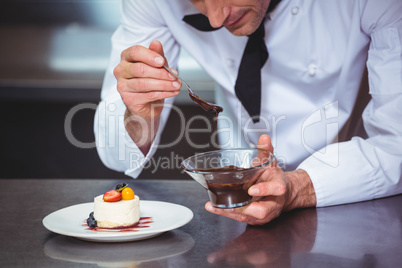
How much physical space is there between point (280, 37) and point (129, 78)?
0.57 metres

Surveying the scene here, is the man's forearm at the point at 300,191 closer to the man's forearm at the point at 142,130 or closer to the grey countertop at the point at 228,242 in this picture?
the grey countertop at the point at 228,242

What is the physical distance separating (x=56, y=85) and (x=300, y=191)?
230 centimetres

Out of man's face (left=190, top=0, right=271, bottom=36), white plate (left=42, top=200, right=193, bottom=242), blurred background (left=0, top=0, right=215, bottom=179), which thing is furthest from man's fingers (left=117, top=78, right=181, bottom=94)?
blurred background (left=0, top=0, right=215, bottom=179)

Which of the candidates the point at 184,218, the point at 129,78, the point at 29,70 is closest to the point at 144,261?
the point at 184,218

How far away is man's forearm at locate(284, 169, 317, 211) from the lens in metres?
1.44

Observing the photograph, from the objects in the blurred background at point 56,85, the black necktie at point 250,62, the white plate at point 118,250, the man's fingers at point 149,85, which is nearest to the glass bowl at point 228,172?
the white plate at point 118,250

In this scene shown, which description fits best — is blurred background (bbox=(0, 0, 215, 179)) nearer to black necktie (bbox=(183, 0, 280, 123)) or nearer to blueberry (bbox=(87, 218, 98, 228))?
black necktie (bbox=(183, 0, 280, 123))

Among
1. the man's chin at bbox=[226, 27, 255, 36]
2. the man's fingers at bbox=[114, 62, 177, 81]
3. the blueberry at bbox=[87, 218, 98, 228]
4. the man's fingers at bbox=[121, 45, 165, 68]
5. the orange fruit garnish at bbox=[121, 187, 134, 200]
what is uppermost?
the man's chin at bbox=[226, 27, 255, 36]

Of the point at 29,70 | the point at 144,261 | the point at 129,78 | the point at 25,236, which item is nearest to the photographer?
the point at 144,261

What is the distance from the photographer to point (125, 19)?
2.00m

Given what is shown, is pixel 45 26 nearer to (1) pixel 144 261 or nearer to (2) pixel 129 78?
(2) pixel 129 78

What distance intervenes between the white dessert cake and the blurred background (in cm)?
199

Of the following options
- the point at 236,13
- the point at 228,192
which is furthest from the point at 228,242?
the point at 236,13

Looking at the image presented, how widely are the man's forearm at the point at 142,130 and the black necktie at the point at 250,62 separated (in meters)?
0.32
